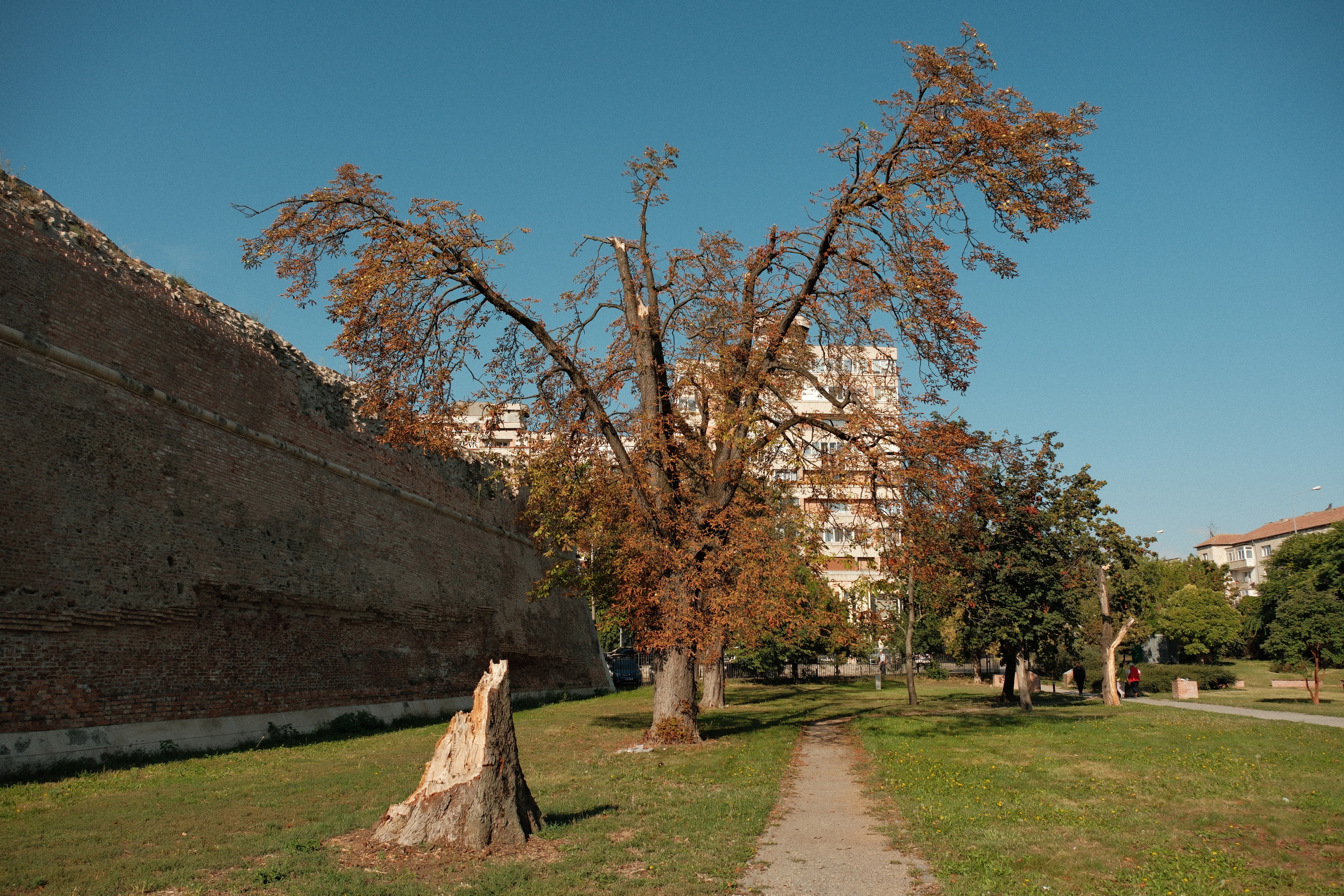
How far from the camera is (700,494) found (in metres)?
15.6

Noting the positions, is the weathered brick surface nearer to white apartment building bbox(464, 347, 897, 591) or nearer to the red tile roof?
white apartment building bbox(464, 347, 897, 591)

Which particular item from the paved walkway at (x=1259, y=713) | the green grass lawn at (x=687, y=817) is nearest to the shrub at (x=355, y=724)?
the green grass lawn at (x=687, y=817)

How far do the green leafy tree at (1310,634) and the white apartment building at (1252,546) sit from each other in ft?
186

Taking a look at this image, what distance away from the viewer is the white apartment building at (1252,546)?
77438mm

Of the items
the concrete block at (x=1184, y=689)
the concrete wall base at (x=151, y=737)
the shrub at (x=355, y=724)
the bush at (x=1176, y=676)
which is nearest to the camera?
the concrete wall base at (x=151, y=737)

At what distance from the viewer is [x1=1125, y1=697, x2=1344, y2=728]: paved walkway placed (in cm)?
1884

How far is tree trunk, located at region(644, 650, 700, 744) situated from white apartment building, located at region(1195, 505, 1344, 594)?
77.6 m

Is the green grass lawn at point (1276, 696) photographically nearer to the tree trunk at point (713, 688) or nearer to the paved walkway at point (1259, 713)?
the paved walkway at point (1259, 713)

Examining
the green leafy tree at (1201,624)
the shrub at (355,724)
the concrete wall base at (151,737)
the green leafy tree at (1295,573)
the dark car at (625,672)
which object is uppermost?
the green leafy tree at (1295,573)

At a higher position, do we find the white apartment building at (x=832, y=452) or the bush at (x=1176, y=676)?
the white apartment building at (x=832, y=452)

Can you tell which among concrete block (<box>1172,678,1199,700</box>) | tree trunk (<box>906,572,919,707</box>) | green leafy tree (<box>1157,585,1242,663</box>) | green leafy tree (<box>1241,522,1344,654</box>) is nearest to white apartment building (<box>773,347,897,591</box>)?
tree trunk (<box>906,572,919,707</box>)

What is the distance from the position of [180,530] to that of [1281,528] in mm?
95703

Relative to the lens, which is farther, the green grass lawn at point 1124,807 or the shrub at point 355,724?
the shrub at point 355,724

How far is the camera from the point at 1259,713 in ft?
70.7
